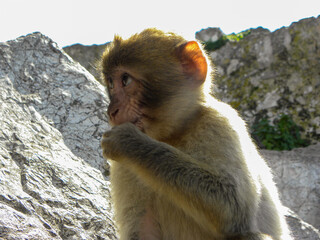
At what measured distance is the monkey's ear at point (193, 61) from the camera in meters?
2.98

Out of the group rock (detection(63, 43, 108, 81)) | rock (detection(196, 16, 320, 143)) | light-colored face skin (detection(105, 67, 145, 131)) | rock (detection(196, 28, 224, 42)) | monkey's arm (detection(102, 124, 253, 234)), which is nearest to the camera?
monkey's arm (detection(102, 124, 253, 234))

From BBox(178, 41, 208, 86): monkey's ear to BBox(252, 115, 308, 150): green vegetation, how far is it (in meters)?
5.13

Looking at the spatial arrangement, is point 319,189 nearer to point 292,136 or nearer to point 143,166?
point 292,136

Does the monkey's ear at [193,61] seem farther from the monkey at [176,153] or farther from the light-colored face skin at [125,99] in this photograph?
the light-colored face skin at [125,99]

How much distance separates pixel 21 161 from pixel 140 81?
43.1 inches

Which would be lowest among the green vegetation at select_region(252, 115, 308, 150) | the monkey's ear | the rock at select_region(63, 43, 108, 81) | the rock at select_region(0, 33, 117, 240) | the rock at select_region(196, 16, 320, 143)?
the rock at select_region(0, 33, 117, 240)

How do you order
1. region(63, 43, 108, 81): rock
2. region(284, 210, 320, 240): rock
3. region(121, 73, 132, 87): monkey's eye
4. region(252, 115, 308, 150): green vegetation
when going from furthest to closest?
region(63, 43, 108, 81): rock < region(252, 115, 308, 150): green vegetation < region(284, 210, 320, 240): rock < region(121, 73, 132, 87): monkey's eye

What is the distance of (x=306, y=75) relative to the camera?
8188 mm

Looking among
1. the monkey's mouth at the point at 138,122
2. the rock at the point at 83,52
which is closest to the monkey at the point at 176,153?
the monkey's mouth at the point at 138,122

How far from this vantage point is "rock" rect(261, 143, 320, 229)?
581 centimetres

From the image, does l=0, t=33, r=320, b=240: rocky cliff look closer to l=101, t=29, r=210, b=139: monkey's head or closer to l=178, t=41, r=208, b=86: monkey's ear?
l=101, t=29, r=210, b=139: monkey's head

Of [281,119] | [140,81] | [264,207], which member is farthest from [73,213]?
[281,119]

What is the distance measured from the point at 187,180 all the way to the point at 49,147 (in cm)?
163

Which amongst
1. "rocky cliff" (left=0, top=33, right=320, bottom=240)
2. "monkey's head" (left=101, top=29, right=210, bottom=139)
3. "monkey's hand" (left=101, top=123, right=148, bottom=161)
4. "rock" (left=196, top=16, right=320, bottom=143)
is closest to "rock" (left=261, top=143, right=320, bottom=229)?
"rocky cliff" (left=0, top=33, right=320, bottom=240)
